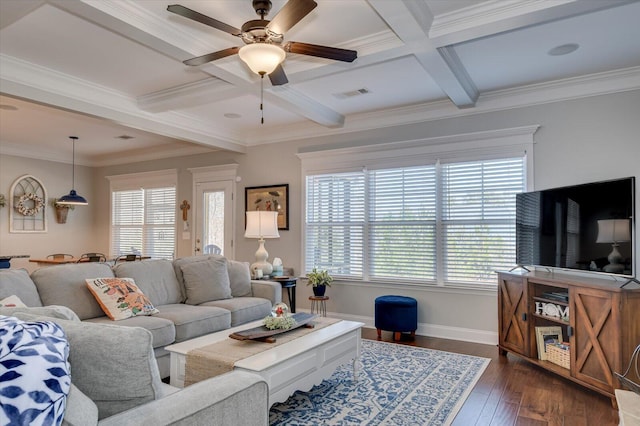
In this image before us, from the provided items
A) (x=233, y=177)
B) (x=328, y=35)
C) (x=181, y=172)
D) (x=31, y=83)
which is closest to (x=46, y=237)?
(x=181, y=172)

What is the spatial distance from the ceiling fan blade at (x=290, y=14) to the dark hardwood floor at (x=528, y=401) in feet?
8.90

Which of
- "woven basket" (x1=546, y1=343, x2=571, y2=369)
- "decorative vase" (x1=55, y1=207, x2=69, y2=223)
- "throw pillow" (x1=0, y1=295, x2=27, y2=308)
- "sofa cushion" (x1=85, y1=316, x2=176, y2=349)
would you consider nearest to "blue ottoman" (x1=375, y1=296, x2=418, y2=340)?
"woven basket" (x1=546, y1=343, x2=571, y2=369)

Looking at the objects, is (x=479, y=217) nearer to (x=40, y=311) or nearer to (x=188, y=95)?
(x=188, y=95)

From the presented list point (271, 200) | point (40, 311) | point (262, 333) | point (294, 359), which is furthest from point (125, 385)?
point (271, 200)

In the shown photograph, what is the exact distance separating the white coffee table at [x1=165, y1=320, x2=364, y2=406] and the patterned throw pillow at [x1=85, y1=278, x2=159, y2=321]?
2.84 feet

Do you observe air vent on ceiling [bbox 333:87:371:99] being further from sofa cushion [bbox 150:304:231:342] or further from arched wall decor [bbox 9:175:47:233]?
arched wall decor [bbox 9:175:47:233]

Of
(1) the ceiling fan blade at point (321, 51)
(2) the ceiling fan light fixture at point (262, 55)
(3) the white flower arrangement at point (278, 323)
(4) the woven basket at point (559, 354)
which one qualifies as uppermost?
(1) the ceiling fan blade at point (321, 51)

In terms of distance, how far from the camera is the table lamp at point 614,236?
3133 mm

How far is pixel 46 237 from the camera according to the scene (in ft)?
25.7

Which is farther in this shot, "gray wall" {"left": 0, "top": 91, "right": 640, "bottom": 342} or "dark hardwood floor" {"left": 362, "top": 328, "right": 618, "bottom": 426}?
"gray wall" {"left": 0, "top": 91, "right": 640, "bottom": 342}

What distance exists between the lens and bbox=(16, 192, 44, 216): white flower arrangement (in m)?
7.38

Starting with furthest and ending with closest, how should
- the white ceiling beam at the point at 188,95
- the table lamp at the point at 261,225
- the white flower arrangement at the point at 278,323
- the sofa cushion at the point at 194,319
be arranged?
the table lamp at the point at 261,225
the white ceiling beam at the point at 188,95
the sofa cushion at the point at 194,319
the white flower arrangement at the point at 278,323

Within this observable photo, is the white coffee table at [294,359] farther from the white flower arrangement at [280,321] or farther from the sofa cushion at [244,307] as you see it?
the sofa cushion at [244,307]

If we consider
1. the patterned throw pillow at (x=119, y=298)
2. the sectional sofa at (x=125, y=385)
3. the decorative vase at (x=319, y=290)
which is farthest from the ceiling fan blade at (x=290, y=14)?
the decorative vase at (x=319, y=290)
